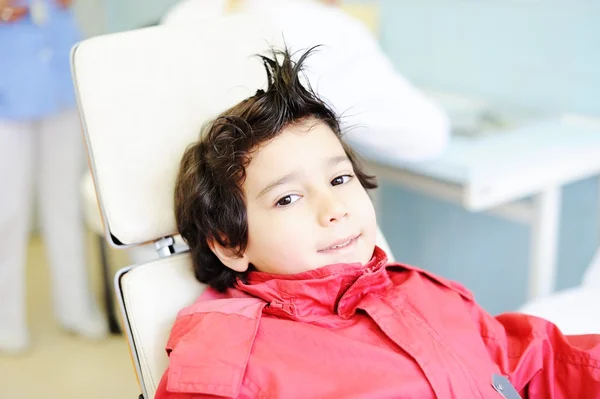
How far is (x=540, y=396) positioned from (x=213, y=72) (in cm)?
71

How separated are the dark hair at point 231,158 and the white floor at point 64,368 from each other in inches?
42.3

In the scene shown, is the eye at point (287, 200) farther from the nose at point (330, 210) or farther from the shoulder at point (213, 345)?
the shoulder at point (213, 345)

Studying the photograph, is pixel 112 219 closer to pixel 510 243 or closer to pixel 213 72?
pixel 213 72

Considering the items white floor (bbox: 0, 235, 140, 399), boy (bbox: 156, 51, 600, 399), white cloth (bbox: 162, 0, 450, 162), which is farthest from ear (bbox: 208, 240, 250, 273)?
white floor (bbox: 0, 235, 140, 399)

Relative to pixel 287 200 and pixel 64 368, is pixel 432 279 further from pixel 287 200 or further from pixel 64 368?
pixel 64 368

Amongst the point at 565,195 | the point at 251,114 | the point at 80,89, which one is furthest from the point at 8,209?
the point at 565,195

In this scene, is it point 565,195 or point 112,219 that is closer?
point 112,219

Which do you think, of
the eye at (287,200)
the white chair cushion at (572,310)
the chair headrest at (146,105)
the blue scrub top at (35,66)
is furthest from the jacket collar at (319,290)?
the blue scrub top at (35,66)

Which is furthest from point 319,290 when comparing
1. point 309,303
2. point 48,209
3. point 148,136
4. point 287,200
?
point 48,209

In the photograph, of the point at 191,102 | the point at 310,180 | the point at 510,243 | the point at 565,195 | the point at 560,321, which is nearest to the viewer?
the point at 310,180

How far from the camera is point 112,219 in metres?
1.17

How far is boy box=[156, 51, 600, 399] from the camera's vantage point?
3.30ft

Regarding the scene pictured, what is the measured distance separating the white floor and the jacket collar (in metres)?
1.13

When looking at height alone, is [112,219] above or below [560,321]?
above
